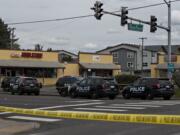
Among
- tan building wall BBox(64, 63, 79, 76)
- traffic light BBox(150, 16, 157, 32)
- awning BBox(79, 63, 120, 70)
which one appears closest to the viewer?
traffic light BBox(150, 16, 157, 32)

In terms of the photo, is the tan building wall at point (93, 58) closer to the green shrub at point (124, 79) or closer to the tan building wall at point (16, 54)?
the tan building wall at point (16, 54)

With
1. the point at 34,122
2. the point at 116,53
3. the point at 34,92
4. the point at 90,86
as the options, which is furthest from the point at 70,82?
the point at 116,53

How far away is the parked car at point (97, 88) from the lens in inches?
1387

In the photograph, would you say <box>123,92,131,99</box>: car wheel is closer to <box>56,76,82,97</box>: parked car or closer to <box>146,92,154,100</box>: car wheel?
<box>146,92,154,100</box>: car wheel

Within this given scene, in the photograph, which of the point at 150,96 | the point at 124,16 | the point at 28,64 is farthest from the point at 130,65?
the point at 150,96

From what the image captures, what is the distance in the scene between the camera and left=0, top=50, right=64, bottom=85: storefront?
71.7 metres

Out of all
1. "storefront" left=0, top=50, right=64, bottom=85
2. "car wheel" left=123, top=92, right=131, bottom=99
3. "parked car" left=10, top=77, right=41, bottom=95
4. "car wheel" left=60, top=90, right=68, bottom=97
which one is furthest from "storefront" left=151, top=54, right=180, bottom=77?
"car wheel" left=123, top=92, right=131, bottom=99

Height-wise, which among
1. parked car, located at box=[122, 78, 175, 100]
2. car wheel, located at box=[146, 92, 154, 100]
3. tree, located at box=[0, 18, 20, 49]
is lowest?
car wheel, located at box=[146, 92, 154, 100]

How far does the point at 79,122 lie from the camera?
17594 mm

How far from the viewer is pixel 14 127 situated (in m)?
16.3

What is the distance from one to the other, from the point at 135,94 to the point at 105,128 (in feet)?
65.4

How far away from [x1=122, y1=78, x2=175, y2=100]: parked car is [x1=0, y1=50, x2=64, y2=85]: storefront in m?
36.7

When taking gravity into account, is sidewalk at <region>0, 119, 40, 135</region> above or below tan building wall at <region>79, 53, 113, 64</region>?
below

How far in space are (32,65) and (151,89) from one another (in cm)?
4036
